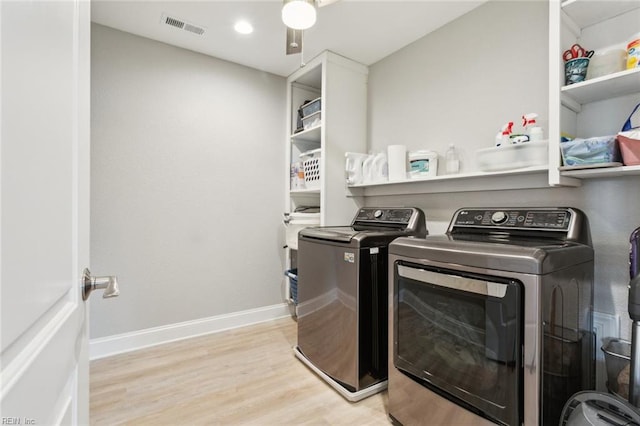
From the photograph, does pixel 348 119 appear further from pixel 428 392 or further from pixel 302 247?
pixel 428 392

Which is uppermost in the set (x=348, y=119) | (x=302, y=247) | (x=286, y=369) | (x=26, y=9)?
(x=348, y=119)

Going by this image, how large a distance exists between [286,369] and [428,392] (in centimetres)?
105

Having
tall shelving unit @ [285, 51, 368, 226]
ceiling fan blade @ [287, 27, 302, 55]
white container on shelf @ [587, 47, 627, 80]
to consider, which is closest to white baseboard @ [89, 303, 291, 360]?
tall shelving unit @ [285, 51, 368, 226]

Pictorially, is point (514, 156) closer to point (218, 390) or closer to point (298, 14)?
point (298, 14)

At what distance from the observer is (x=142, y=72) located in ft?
7.85

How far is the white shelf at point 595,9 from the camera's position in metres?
1.31

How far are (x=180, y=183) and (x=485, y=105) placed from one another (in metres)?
2.42

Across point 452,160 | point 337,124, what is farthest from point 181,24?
point 452,160

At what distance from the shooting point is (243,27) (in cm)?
221

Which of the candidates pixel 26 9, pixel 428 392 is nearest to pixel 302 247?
pixel 428 392

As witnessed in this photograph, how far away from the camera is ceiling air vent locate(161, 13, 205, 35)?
7.00 ft

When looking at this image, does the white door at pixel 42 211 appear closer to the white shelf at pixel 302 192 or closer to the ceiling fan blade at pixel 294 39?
the ceiling fan blade at pixel 294 39

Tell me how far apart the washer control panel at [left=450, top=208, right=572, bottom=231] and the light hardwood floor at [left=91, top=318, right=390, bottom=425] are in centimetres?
117

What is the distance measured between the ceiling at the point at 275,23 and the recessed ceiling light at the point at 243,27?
35 millimetres
